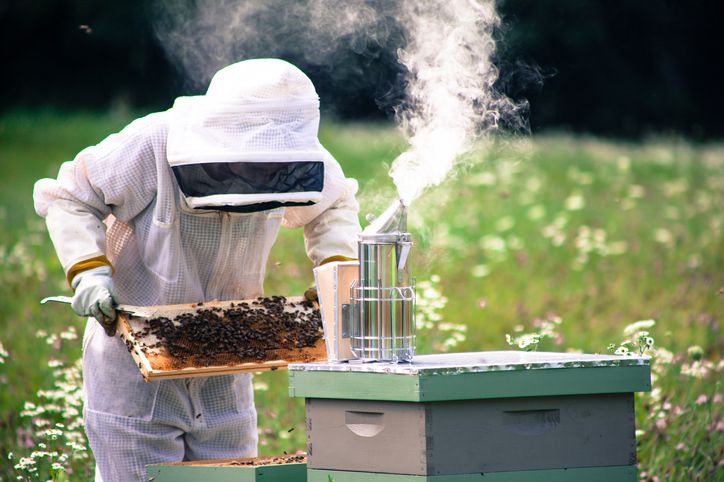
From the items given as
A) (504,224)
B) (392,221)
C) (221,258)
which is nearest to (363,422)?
(392,221)

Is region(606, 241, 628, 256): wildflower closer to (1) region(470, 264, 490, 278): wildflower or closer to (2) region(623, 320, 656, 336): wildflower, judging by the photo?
(1) region(470, 264, 490, 278): wildflower

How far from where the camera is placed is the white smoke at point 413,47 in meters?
3.62

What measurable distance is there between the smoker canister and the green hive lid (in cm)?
12

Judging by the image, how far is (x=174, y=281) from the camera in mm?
3736

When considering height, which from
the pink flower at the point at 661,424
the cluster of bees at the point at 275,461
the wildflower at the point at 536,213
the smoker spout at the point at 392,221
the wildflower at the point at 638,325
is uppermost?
the wildflower at the point at 536,213

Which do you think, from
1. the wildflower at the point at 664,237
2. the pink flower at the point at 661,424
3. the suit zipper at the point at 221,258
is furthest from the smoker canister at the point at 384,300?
the wildflower at the point at 664,237

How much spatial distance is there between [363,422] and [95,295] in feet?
3.53

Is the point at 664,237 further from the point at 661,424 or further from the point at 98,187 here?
the point at 98,187

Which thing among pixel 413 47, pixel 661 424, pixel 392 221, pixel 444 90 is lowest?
pixel 661 424

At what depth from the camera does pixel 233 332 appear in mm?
3643

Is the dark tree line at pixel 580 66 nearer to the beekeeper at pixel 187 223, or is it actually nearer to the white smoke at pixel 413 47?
the white smoke at pixel 413 47

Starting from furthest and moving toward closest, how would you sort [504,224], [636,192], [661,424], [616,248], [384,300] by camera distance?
[504,224], [636,192], [616,248], [661,424], [384,300]

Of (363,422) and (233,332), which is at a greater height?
(233,332)

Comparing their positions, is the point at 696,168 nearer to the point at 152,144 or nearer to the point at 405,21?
the point at 405,21
